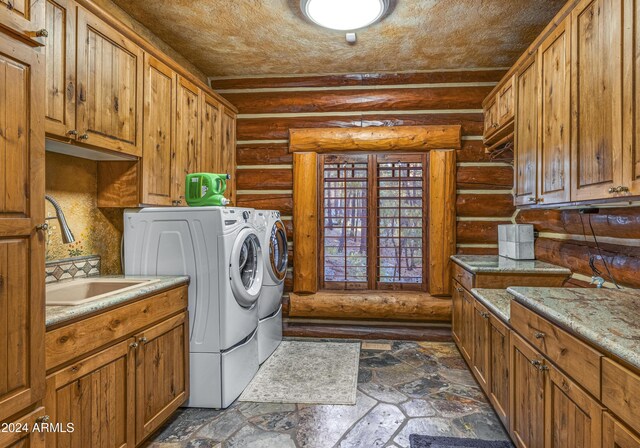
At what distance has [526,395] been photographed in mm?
1712

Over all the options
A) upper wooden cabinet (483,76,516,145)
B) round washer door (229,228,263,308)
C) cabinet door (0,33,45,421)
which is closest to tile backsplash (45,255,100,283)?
round washer door (229,228,263,308)

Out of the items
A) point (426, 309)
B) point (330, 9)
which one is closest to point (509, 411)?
point (426, 309)

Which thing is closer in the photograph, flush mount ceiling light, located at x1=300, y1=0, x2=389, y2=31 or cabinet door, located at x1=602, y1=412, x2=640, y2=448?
cabinet door, located at x1=602, y1=412, x2=640, y2=448

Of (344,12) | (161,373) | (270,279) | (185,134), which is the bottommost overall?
(161,373)

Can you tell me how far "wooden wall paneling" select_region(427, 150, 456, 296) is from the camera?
12.0ft

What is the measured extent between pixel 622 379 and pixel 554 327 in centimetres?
39

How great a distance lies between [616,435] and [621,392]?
13 centimetres

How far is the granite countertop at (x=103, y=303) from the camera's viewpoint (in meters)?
1.43

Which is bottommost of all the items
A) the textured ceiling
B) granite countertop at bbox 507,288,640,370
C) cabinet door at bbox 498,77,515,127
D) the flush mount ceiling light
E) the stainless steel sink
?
the stainless steel sink

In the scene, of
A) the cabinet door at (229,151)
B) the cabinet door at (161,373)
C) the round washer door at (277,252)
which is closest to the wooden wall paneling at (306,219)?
the round washer door at (277,252)

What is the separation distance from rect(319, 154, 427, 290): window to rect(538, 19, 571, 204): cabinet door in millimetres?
1505

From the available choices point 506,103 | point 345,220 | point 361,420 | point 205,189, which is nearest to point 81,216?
point 205,189

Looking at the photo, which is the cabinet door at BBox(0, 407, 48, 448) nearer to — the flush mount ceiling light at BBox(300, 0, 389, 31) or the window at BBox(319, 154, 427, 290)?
the flush mount ceiling light at BBox(300, 0, 389, 31)

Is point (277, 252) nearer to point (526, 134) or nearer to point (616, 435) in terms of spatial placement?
point (526, 134)
